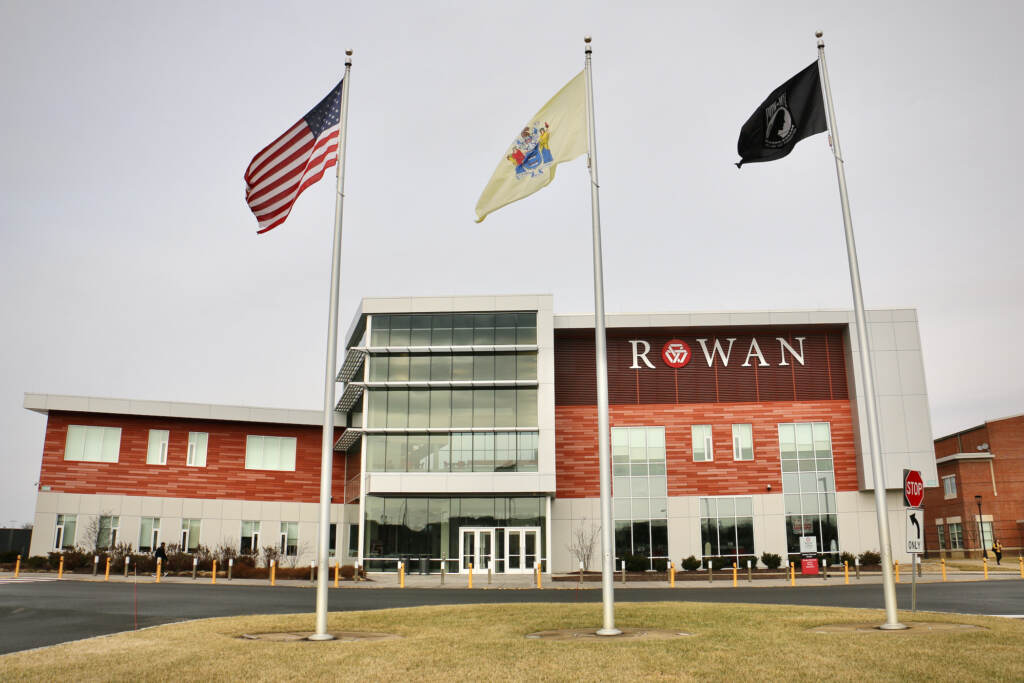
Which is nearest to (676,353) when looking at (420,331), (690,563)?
(690,563)

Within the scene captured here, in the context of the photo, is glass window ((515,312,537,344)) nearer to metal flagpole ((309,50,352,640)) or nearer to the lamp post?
metal flagpole ((309,50,352,640))

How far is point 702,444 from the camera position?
167 ft

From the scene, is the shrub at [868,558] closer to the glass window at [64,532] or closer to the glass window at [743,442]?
the glass window at [743,442]

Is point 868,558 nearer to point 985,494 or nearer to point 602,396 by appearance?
point 985,494

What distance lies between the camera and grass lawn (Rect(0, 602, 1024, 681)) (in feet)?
34.7

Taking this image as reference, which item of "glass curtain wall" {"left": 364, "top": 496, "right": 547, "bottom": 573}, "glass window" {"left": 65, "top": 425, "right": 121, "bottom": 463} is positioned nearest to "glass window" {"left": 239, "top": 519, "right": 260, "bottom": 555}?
"glass window" {"left": 65, "top": 425, "right": 121, "bottom": 463}

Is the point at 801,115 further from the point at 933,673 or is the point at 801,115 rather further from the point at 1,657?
the point at 1,657

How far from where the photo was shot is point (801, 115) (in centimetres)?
1689

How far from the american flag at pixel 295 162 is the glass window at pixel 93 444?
131 feet

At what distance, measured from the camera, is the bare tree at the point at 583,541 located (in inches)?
1902

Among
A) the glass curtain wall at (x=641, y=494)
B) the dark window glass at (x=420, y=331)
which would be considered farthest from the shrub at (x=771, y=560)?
the dark window glass at (x=420, y=331)

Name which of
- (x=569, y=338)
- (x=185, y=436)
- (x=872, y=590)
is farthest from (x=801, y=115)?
(x=185, y=436)

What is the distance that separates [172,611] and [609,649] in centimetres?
1341

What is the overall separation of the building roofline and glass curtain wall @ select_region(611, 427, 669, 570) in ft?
60.8
